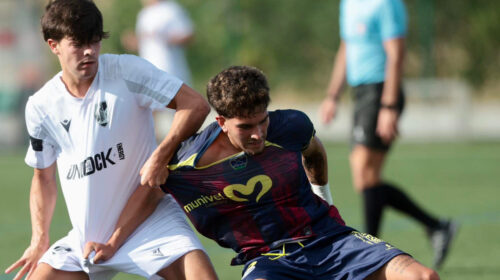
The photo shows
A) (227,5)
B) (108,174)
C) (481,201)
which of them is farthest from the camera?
(227,5)

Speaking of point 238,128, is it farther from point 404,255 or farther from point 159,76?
point 404,255

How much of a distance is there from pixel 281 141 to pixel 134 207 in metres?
0.76

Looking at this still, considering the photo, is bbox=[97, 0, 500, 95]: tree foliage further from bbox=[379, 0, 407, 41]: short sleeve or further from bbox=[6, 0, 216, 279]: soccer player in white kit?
bbox=[6, 0, 216, 279]: soccer player in white kit

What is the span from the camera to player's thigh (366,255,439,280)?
3.50 metres

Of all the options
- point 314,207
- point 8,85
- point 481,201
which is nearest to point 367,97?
point 314,207

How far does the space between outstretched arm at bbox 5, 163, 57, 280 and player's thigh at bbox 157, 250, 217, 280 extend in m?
0.65

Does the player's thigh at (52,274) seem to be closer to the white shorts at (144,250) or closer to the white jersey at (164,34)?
the white shorts at (144,250)

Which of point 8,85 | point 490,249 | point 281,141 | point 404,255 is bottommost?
point 8,85

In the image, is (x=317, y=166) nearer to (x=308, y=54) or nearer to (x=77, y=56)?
(x=77, y=56)

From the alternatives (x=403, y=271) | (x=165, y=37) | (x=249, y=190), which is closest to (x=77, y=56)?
(x=249, y=190)

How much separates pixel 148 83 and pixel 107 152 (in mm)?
375

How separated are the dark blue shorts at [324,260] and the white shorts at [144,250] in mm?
348

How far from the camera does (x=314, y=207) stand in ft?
12.8

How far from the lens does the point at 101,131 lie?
3.93m
